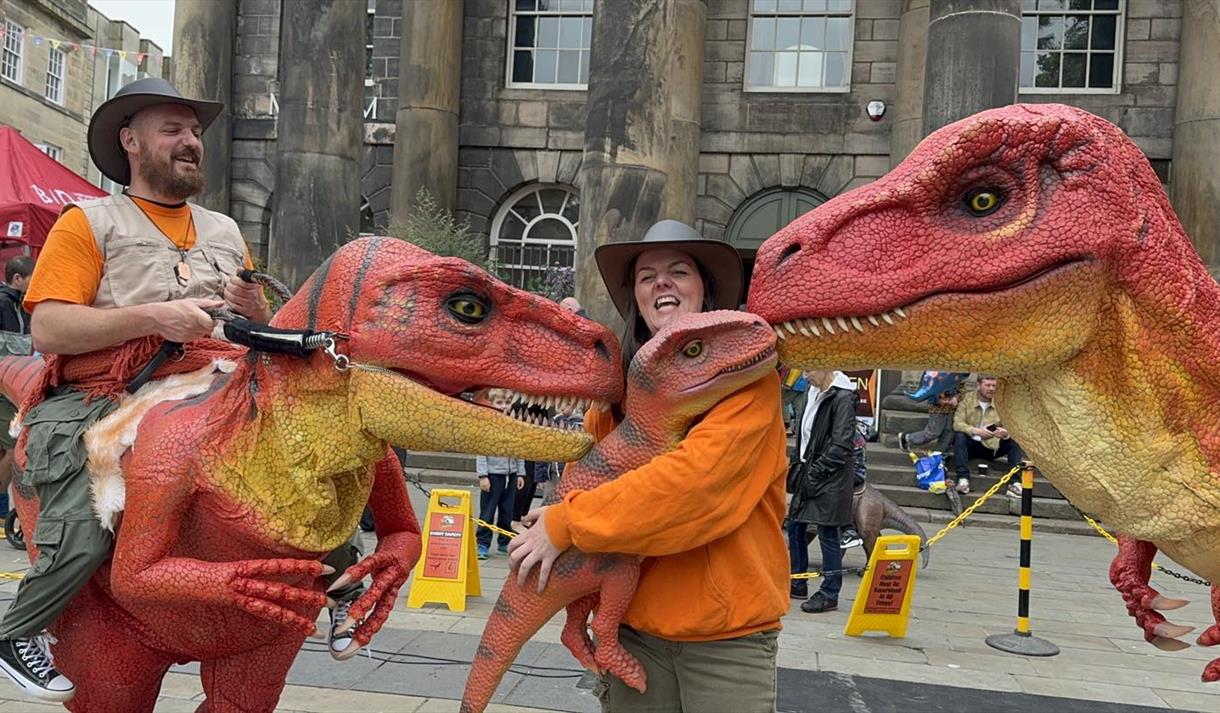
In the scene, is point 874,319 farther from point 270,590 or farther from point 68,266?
point 68,266

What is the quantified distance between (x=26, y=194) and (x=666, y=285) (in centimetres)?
992

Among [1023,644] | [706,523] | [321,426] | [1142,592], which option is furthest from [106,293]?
[1023,644]

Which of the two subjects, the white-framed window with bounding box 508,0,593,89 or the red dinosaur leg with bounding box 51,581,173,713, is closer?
the red dinosaur leg with bounding box 51,581,173,713

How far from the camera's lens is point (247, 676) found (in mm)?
2369

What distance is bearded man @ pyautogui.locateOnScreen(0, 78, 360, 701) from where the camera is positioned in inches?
86.3

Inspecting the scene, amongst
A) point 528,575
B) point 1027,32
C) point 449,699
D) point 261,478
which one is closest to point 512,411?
point 528,575

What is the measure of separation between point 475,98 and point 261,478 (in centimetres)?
1452

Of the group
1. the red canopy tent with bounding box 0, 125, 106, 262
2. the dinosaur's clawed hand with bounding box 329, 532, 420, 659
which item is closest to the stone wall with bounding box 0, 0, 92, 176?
the red canopy tent with bounding box 0, 125, 106, 262

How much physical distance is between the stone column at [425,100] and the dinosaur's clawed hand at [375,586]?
1318 centimetres

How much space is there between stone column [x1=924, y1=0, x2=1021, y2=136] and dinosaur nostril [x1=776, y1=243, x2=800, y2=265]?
890 centimetres

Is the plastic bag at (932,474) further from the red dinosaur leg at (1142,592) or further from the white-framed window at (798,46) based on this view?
the red dinosaur leg at (1142,592)

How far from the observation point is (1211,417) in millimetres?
1773

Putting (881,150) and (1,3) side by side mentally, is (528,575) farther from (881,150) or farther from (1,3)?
(1,3)

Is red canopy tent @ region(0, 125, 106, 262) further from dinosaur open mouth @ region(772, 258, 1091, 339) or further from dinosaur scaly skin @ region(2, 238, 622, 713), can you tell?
dinosaur open mouth @ region(772, 258, 1091, 339)
